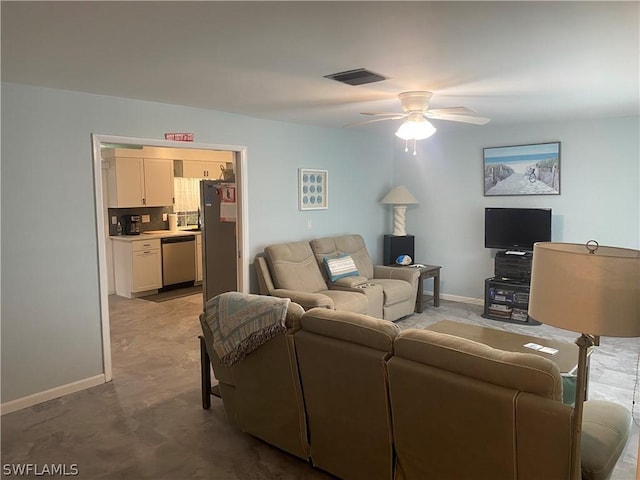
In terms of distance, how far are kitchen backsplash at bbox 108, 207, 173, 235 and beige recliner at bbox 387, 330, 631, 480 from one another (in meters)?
5.99

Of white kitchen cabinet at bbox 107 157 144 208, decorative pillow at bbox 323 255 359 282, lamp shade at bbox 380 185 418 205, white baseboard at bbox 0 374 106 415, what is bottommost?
white baseboard at bbox 0 374 106 415

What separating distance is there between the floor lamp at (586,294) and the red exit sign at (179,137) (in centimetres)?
335

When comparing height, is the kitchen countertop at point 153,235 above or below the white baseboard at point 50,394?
above

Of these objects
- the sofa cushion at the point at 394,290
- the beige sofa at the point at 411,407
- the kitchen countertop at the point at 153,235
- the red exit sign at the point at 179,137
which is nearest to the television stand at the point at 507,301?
the sofa cushion at the point at 394,290

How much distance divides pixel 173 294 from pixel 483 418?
5.80 meters

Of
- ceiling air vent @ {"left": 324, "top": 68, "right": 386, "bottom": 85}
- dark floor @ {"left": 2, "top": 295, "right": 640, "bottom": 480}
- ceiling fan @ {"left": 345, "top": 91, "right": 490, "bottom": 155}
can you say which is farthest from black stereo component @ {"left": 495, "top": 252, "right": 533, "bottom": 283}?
ceiling air vent @ {"left": 324, "top": 68, "right": 386, "bottom": 85}

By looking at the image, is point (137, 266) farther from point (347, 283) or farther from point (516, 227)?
point (516, 227)

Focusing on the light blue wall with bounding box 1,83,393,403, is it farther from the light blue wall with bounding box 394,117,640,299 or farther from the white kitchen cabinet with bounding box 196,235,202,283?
the light blue wall with bounding box 394,117,640,299

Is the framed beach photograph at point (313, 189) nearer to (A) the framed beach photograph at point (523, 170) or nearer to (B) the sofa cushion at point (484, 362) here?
(A) the framed beach photograph at point (523, 170)

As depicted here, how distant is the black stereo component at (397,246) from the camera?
6238 millimetres

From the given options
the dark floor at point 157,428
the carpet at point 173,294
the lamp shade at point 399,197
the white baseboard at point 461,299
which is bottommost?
the dark floor at point 157,428

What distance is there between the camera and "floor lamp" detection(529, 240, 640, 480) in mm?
1454

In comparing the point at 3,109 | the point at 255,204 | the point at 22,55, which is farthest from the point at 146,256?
the point at 22,55

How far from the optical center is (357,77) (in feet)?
10.0
